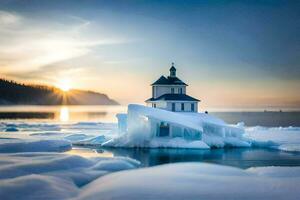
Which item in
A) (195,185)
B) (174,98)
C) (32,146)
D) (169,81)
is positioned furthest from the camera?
(169,81)

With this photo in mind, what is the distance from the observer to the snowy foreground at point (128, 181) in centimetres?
1881

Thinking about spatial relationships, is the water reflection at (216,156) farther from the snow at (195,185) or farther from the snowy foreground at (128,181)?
the snow at (195,185)

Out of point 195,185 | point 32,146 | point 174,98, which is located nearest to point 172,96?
point 174,98

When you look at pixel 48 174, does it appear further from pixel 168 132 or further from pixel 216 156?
pixel 168 132

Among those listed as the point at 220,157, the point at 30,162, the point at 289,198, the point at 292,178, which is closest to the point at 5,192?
the point at 30,162

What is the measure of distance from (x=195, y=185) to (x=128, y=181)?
3.70m

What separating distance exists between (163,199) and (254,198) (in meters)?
4.22

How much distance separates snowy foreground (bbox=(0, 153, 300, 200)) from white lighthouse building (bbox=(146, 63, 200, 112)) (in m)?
29.3

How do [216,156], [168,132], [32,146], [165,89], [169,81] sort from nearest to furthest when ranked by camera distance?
[32,146]
[216,156]
[168,132]
[165,89]
[169,81]

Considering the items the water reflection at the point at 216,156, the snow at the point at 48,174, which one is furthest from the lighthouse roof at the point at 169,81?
the snow at the point at 48,174

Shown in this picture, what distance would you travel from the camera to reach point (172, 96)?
58594 mm

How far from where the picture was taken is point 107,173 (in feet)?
83.1

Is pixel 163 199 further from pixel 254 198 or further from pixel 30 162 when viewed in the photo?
pixel 30 162

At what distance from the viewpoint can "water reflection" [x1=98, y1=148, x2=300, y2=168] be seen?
34.4 m
